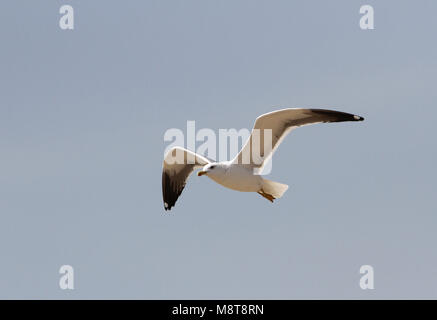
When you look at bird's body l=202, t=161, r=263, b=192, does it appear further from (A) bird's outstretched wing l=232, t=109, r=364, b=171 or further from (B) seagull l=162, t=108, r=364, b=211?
(A) bird's outstretched wing l=232, t=109, r=364, b=171

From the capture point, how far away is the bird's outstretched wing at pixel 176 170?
45.1 ft

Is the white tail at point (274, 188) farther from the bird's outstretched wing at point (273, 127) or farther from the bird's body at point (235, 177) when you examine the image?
the bird's outstretched wing at point (273, 127)

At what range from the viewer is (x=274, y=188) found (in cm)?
1234

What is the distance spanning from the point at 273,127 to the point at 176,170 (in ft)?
→ 8.96

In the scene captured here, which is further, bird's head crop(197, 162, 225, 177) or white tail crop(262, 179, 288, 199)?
white tail crop(262, 179, 288, 199)

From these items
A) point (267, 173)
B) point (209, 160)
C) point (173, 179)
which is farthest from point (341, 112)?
point (173, 179)

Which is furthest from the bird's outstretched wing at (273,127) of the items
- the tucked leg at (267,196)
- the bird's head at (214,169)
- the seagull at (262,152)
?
the tucked leg at (267,196)

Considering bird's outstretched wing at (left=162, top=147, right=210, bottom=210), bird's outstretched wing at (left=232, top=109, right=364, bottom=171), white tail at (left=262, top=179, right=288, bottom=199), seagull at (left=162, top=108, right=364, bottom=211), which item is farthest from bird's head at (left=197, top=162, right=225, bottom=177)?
bird's outstretched wing at (left=162, top=147, right=210, bottom=210)

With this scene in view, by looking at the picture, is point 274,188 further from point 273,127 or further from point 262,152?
point 273,127

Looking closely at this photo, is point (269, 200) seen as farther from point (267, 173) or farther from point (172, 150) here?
point (172, 150)

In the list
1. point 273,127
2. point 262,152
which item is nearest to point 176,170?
point 262,152

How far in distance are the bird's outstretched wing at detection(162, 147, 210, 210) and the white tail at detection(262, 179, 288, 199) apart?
59.1 inches

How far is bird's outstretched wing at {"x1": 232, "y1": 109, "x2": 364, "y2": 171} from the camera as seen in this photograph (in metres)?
11.5
